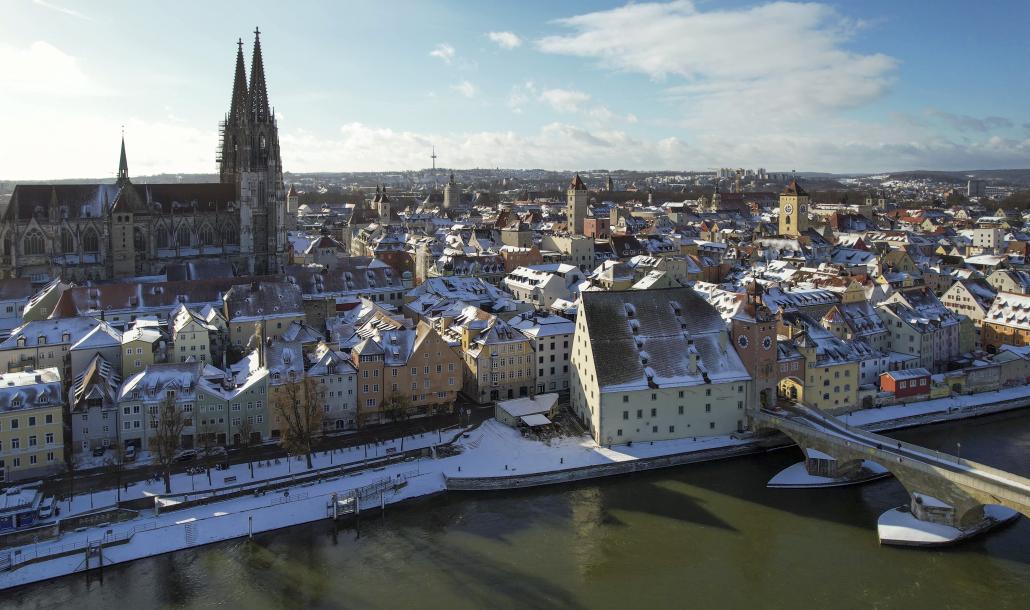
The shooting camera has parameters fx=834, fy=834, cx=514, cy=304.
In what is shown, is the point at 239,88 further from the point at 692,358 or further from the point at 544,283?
the point at 692,358

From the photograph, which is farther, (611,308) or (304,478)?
(611,308)

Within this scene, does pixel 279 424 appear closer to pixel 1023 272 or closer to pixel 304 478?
pixel 304 478

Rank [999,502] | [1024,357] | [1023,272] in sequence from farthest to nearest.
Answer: [1023,272] < [1024,357] < [999,502]

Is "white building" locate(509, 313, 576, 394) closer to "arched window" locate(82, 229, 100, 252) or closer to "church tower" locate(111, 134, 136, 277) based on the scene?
"church tower" locate(111, 134, 136, 277)

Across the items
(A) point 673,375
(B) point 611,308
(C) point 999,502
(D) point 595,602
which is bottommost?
(D) point 595,602

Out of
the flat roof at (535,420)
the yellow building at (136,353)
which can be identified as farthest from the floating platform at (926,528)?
the yellow building at (136,353)

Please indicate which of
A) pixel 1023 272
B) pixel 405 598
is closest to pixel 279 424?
pixel 405 598

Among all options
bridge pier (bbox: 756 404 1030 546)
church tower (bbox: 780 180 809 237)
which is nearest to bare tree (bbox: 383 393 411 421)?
bridge pier (bbox: 756 404 1030 546)
